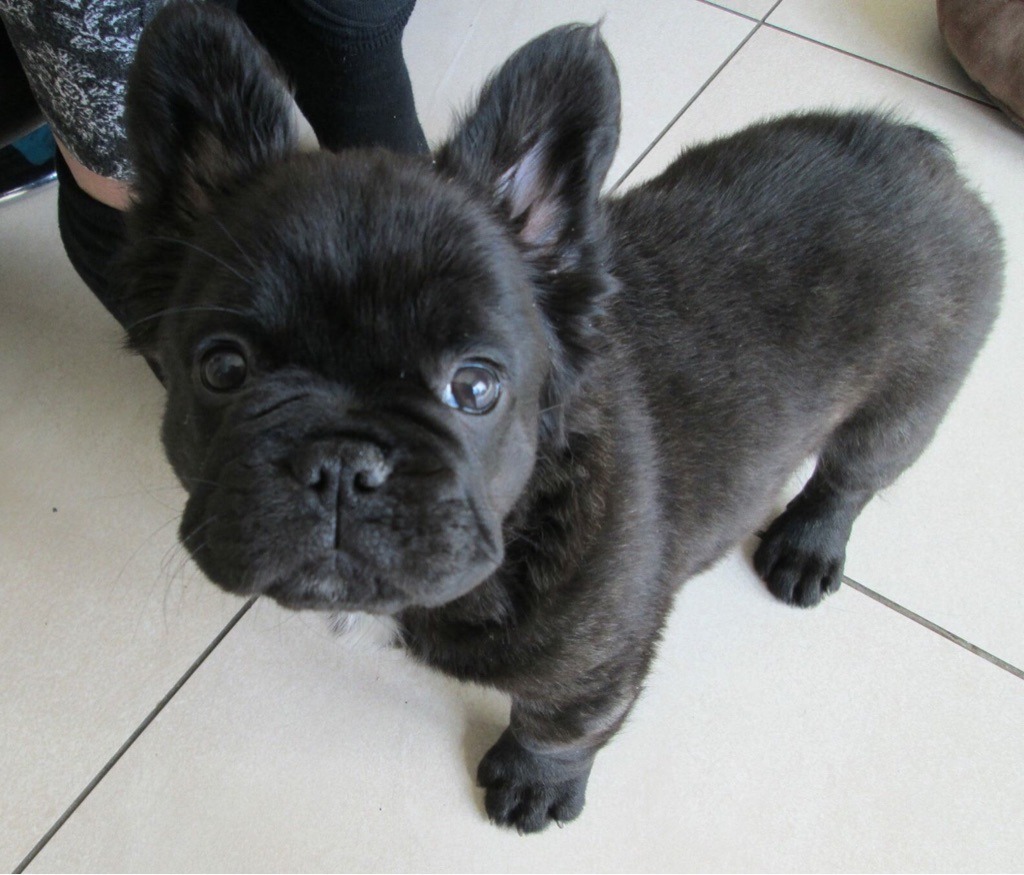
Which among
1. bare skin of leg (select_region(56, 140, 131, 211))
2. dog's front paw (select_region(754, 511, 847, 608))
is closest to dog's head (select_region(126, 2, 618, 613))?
bare skin of leg (select_region(56, 140, 131, 211))

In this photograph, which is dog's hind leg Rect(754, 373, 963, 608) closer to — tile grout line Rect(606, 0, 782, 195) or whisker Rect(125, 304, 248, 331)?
tile grout line Rect(606, 0, 782, 195)

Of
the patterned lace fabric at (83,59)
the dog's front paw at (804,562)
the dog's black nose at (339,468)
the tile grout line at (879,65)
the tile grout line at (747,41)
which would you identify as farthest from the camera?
the tile grout line at (879,65)

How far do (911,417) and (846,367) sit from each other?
0.29m

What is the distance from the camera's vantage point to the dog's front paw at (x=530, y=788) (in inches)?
64.7

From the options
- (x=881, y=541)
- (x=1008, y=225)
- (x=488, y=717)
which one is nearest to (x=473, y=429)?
(x=488, y=717)

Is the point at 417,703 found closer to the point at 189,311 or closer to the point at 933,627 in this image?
the point at 189,311

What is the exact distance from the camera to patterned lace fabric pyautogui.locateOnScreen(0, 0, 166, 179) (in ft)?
4.61

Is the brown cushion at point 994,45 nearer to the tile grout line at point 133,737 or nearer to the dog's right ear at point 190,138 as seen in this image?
the dog's right ear at point 190,138

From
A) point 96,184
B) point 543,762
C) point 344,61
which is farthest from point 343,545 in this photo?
point 344,61

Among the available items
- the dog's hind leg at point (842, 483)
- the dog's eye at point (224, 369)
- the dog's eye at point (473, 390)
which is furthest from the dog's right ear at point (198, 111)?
the dog's hind leg at point (842, 483)

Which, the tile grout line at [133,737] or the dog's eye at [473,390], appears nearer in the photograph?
the dog's eye at [473,390]

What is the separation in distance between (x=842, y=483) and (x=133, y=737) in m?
1.59

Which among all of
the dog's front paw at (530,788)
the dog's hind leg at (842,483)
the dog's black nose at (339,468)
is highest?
the dog's black nose at (339,468)

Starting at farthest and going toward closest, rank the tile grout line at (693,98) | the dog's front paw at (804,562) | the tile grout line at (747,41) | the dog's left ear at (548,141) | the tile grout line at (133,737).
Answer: the tile grout line at (747,41) → the tile grout line at (693,98) → the dog's front paw at (804,562) → the tile grout line at (133,737) → the dog's left ear at (548,141)
